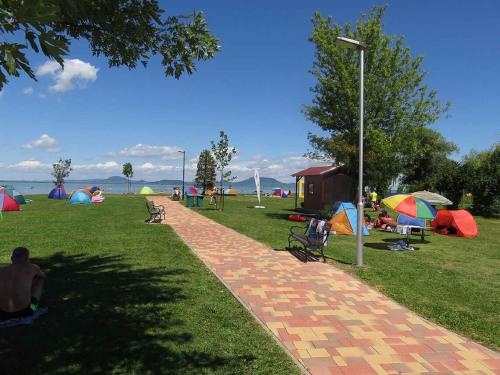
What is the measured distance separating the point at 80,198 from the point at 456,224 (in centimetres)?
2818

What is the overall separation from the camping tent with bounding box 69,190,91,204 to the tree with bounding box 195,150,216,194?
27150 mm

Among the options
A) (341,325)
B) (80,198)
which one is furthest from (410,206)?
(80,198)

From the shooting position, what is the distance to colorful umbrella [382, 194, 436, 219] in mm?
12594

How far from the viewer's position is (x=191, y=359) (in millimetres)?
4340

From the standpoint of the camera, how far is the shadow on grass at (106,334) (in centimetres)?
416

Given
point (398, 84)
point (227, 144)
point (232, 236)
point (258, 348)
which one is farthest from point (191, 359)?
point (227, 144)

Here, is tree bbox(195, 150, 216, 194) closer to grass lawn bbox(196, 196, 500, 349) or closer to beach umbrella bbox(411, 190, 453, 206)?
beach umbrella bbox(411, 190, 453, 206)

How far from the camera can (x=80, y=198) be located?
32969mm

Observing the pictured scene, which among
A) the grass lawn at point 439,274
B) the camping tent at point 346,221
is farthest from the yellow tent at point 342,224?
the grass lawn at point 439,274

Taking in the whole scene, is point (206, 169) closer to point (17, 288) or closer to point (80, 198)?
point (80, 198)

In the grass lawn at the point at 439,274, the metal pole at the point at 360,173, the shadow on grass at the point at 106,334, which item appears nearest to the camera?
the shadow on grass at the point at 106,334

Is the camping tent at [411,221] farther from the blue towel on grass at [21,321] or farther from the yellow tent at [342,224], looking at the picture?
the blue towel on grass at [21,321]

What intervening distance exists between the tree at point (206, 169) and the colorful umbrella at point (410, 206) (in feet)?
157

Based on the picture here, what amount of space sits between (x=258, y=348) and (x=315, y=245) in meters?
5.88
